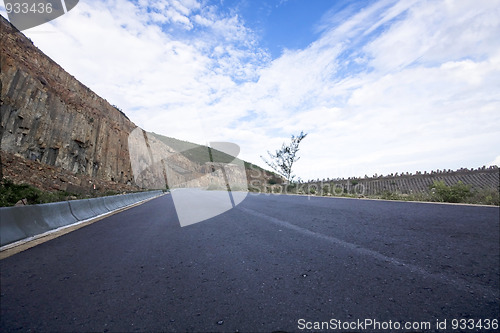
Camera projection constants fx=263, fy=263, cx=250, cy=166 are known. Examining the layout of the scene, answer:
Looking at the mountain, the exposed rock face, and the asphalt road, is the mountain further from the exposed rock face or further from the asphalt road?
the asphalt road

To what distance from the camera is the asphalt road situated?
1803mm

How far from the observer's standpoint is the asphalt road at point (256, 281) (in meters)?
1.80

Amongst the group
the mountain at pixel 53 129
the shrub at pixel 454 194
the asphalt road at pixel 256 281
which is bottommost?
the asphalt road at pixel 256 281

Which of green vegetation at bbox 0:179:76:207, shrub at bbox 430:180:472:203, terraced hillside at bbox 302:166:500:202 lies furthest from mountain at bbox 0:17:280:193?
shrub at bbox 430:180:472:203

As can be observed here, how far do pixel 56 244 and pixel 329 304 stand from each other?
4749 mm

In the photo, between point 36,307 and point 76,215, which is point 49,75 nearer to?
point 76,215

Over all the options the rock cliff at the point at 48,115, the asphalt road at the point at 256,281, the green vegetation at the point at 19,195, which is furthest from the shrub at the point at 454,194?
the rock cliff at the point at 48,115

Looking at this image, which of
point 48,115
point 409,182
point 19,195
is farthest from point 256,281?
point 409,182

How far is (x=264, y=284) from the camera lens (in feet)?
7.81

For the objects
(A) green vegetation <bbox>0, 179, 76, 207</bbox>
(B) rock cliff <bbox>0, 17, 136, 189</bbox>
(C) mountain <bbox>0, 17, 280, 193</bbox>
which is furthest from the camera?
(B) rock cliff <bbox>0, 17, 136, 189</bbox>

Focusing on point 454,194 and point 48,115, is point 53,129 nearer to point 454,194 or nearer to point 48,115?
point 48,115

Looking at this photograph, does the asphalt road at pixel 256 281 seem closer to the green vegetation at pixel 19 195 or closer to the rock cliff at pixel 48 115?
the green vegetation at pixel 19 195

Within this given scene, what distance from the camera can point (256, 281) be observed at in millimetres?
2461

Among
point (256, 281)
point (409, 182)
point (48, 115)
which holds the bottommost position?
point (256, 281)
